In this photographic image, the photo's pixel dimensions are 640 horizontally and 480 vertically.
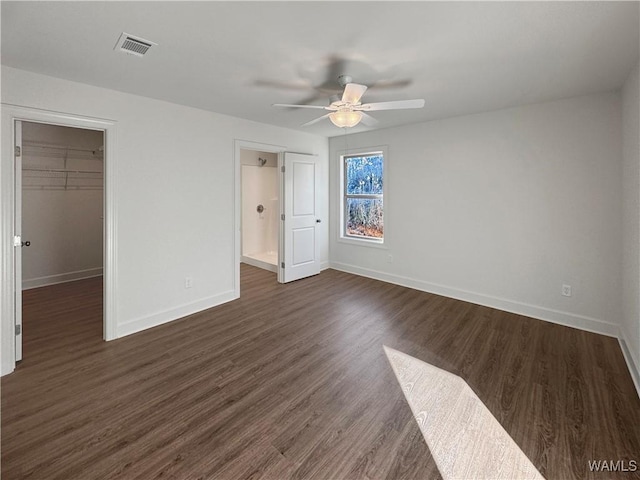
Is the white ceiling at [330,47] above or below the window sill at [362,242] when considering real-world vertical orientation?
above

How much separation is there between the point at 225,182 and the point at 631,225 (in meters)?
4.16

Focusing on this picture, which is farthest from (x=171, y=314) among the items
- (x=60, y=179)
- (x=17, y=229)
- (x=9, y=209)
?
(x=60, y=179)

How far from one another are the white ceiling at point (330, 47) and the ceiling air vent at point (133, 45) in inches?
2.0

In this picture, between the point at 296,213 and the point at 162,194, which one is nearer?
A: the point at 162,194

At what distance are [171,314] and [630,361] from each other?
441cm

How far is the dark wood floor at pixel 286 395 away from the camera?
1.64 m

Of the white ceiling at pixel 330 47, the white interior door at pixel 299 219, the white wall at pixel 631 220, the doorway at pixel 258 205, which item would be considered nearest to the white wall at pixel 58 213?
the doorway at pixel 258 205

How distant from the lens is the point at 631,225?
2.58m

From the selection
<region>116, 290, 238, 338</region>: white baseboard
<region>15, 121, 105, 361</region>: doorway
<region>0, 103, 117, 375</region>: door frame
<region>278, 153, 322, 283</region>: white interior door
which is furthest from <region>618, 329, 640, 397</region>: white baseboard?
<region>15, 121, 105, 361</region>: doorway

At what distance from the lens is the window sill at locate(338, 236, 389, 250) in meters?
5.05

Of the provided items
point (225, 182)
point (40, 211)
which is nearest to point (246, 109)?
point (225, 182)

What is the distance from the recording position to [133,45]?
83.0 inches

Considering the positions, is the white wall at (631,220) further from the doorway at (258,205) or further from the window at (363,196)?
the doorway at (258,205)

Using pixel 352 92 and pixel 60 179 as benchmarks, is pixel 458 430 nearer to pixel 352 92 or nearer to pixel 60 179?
pixel 352 92
